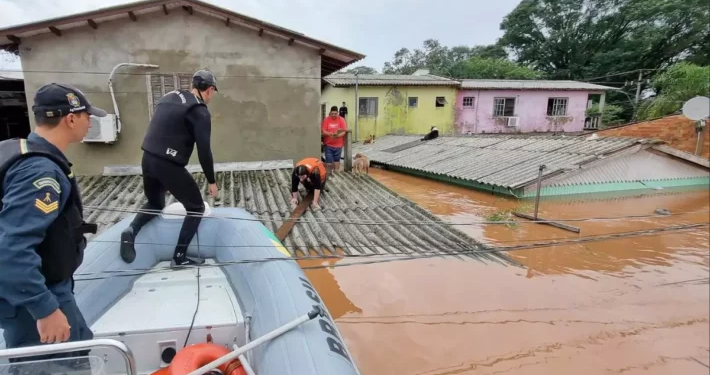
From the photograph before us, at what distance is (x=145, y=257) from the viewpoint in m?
3.25

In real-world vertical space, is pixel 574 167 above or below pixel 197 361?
above

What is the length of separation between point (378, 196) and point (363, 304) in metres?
2.83

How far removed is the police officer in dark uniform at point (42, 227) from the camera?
4.46 feet

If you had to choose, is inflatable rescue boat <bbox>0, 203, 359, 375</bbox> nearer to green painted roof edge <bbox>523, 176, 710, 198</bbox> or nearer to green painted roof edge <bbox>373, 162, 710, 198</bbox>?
green painted roof edge <bbox>373, 162, 710, 198</bbox>

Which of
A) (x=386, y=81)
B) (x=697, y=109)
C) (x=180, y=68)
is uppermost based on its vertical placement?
(x=386, y=81)

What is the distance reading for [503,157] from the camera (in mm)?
11531

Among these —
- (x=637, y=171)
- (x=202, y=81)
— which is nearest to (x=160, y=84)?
(x=202, y=81)

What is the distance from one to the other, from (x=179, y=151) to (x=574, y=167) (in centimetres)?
907

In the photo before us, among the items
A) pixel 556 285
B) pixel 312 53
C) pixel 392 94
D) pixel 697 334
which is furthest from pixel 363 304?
pixel 392 94

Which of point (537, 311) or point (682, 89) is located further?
point (682, 89)

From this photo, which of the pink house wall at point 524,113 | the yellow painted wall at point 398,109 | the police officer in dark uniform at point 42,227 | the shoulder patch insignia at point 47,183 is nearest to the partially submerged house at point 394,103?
the yellow painted wall at point 398,109

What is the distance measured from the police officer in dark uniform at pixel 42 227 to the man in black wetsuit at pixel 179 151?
1415 mm

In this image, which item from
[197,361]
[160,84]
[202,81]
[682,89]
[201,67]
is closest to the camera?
[197,361]

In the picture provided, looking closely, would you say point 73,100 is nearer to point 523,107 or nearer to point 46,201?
A: point 46,201
